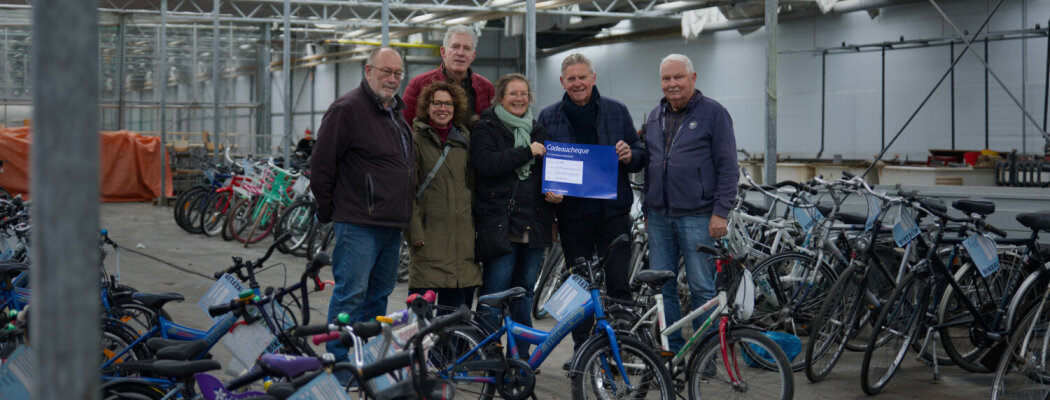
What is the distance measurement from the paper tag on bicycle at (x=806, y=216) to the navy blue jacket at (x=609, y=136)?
1403 mm

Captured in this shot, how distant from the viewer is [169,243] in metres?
11.8

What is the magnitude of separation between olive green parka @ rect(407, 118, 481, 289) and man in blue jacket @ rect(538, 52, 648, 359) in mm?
488

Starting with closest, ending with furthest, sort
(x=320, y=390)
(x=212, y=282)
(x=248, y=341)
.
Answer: (x=320, y=390) → (x=248, y=341) → (x=212, y=282)

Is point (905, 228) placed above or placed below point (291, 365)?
above

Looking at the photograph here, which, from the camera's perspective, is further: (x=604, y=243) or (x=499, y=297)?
(x=604, y=243)

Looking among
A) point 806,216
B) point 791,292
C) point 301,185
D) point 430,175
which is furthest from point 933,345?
point 301,185

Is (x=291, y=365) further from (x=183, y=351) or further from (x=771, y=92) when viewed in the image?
(x=771, y=92)

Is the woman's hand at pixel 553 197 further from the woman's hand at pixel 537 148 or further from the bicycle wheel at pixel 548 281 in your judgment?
the bicycle wheel at pixel 548 281

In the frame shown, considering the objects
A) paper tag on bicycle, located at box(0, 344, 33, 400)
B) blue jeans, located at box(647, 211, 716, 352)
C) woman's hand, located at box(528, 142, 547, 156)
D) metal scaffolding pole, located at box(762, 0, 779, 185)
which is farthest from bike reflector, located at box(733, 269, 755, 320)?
metal scaffolding pole, located at box(762, 0, 779, 185)

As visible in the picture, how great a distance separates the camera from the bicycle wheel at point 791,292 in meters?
5.53

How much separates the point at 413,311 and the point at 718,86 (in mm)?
17337

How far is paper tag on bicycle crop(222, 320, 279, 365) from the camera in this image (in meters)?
3.54

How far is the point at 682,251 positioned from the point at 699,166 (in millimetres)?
443

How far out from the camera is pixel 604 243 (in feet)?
16.8
